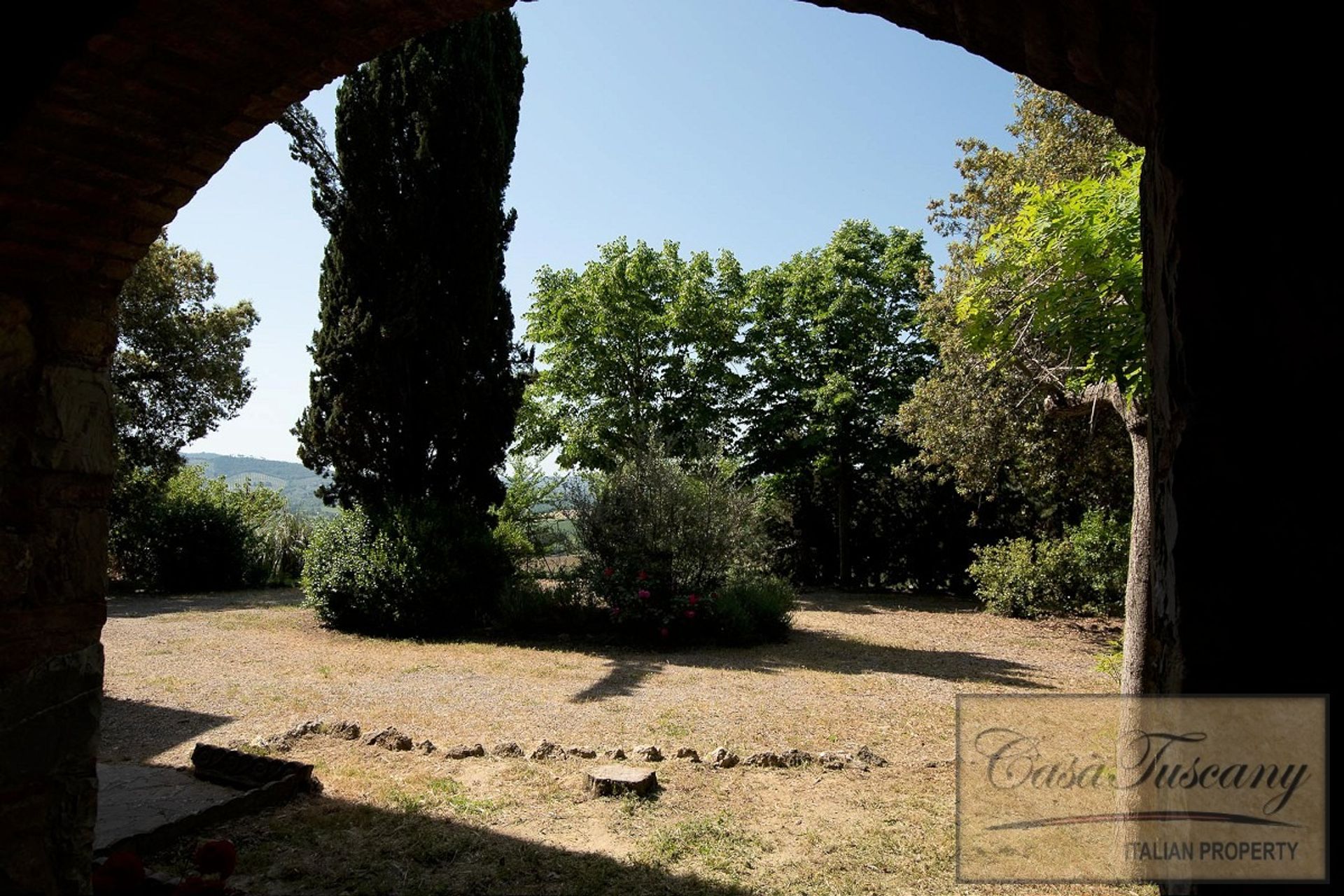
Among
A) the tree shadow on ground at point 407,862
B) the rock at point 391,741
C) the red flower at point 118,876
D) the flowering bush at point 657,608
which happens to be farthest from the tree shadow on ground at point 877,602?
the red flower at point 118,876

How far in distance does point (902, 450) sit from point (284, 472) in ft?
551

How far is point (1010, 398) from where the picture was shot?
9.94 m

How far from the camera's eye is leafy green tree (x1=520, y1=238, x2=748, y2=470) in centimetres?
1733

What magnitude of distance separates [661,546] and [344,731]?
465cm

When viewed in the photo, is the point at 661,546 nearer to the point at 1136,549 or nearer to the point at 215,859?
the point at 1136,549

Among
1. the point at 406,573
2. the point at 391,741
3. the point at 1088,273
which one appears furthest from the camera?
the point at 406,573

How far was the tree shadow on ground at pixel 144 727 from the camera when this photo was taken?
15.9 feet

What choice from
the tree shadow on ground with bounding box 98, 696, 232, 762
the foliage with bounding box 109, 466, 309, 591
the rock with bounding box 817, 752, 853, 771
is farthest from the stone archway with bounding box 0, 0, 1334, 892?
the foliage with bounding box 109, 466, 309, 591

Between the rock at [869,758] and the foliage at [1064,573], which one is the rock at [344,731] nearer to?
the rock at [869,758]

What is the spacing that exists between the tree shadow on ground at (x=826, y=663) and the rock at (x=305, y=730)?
2115 mm

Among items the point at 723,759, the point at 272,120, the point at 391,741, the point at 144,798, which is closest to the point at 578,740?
the point at 723,759

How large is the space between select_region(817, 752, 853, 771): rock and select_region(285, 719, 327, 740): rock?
10.7 ft

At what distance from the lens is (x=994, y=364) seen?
4.64 metres

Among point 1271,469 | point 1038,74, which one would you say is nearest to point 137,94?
point 1038,74
